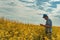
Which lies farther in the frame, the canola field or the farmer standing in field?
the farmer standing in field

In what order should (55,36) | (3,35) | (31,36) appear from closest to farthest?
1. (3,35)
2. (31,36)
3. (55,36)

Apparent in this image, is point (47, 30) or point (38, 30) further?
point (38, 30)

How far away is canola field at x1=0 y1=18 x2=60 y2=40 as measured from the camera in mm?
13230

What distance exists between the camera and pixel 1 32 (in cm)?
1313

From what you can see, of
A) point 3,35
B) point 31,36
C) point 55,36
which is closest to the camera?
point 3,35

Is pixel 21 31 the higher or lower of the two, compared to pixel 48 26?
lower

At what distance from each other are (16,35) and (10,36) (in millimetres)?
276

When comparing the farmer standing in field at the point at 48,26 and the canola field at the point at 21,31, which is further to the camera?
the farmer standing in field at the point at 48,26

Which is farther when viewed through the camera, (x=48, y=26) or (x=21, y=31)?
(x=21, y=31)

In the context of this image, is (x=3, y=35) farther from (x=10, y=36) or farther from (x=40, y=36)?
(x=40, y=36)

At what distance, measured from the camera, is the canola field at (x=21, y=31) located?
521 inches

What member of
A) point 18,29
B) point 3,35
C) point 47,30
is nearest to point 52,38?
point 47,30

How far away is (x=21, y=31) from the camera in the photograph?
45.8 ft

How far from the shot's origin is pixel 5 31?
533 inches
